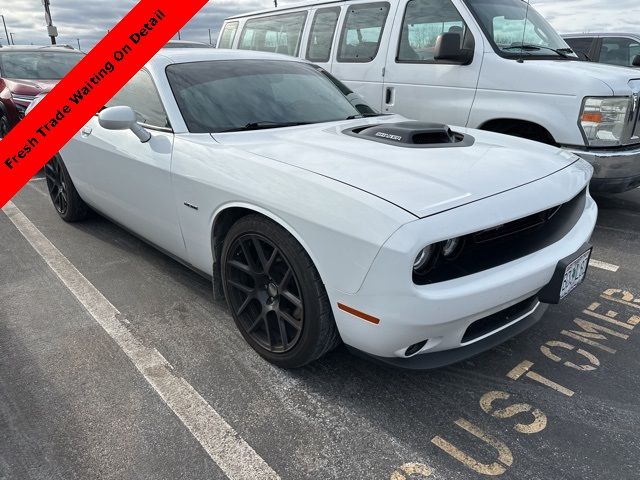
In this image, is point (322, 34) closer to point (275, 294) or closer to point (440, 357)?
point (275, 294)

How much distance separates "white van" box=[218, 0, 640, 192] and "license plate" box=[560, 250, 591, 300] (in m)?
1.97

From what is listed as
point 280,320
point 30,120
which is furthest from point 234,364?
point 30,120

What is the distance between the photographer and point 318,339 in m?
2.12

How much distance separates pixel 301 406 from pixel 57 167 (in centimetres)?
344

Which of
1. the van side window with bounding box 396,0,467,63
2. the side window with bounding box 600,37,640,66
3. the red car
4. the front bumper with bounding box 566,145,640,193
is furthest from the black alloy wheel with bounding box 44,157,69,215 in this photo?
the side window with bounding box 600,37,640,66

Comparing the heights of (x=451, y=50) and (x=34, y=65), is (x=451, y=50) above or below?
above

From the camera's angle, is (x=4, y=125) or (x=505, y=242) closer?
(x=505, y=242)

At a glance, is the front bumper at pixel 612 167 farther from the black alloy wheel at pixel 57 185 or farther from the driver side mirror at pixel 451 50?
the black alloy wheel at pixel 57 185

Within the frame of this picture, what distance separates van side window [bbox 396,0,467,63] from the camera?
452cm

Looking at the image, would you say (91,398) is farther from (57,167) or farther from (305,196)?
(57,167)

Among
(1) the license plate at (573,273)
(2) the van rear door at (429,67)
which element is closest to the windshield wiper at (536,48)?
(2) the van rear door at (429,67)

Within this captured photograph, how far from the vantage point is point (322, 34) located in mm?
5609

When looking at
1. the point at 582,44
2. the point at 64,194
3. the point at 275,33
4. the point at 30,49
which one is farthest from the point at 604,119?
the point at 30,49

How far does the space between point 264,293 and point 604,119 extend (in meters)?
3.12
